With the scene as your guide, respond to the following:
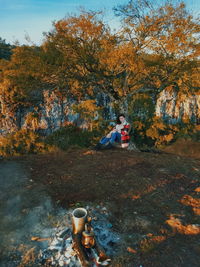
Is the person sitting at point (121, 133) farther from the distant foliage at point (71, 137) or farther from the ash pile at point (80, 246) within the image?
the distant foliage at point (71, 137)

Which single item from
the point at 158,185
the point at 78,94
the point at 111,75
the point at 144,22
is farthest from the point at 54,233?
the point at 78,94

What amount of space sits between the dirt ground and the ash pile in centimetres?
22

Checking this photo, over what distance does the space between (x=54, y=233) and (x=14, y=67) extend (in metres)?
10.4

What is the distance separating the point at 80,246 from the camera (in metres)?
3.30

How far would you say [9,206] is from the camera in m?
4.81

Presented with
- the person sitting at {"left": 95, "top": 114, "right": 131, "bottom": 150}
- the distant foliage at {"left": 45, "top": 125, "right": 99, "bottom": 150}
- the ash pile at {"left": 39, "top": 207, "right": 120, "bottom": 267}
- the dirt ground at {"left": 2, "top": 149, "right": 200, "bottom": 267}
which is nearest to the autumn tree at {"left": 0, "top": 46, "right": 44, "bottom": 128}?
the distant foliage at {"left": 45, "top": 125, "right": 99, "bottom": 150}

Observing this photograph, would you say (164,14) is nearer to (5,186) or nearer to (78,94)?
(78,94)

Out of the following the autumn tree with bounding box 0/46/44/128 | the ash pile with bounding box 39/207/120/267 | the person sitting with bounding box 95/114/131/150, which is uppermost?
the autumn tree with bounding box 0/46/44/128

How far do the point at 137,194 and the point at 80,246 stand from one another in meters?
2.45

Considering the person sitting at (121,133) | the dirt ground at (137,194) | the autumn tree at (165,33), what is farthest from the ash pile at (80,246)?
the autumn tree at (165,33)

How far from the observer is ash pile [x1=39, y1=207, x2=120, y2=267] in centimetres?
324

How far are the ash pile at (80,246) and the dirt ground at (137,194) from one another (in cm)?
22

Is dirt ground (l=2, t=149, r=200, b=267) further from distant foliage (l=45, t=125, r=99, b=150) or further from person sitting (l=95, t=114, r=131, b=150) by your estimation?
distant foliage (l=45, t=125, r=99, b=150)

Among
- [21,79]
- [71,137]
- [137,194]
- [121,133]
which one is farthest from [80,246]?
[21,79]
